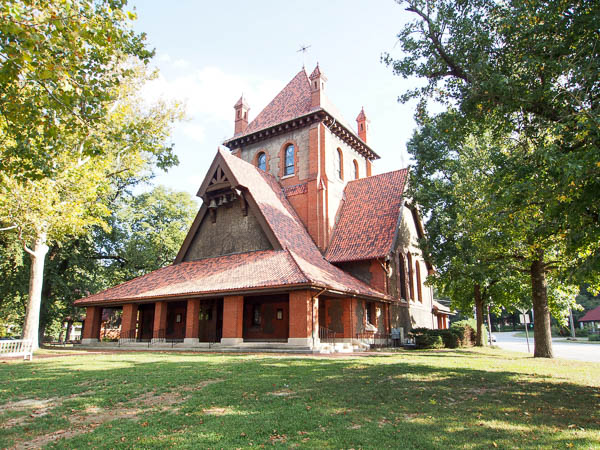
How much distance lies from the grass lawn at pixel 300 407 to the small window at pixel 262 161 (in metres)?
20.5

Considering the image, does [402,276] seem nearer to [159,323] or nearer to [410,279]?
[410,279]

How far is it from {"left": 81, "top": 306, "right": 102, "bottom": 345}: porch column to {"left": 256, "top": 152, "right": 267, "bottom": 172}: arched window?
14.4 metres

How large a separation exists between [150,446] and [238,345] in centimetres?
1354

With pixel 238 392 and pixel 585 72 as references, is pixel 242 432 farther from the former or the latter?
pixel 585 72

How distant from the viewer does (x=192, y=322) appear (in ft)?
67.9

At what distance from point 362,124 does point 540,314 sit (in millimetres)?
21240

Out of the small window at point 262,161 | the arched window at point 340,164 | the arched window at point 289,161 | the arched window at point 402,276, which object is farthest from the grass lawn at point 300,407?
the small window at point 262,161

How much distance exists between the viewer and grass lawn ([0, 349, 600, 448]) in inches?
214

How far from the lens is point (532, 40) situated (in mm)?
9516

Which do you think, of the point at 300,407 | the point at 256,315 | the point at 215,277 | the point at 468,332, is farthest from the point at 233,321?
the point at 468,332

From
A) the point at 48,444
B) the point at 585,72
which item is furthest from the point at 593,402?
the point at 48,444

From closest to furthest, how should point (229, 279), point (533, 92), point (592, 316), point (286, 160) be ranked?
1. point (533, 92)
2. point (229, 279)
3. point (286, 160)
4. point (592, 316)

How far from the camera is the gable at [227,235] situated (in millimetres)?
22641

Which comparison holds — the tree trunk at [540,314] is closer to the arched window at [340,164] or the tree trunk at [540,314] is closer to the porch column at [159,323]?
the arched window at [340,164]
